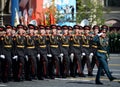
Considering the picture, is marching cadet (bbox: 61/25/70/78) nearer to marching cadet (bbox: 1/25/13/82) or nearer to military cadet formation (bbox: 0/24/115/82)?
military cadet formation (bbox: 0/24/115/82)

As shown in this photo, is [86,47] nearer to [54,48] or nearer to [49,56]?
[54,48]

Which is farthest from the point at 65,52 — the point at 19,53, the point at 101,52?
the point at 101,52

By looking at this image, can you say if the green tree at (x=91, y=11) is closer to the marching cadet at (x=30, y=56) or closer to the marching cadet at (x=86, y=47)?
the marching cadet at (x=86, y=47)

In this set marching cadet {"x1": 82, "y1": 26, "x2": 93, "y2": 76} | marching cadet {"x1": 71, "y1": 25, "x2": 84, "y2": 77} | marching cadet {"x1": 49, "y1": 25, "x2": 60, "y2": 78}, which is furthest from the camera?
marching cadet {"x1": 82, "y1": 26, "x2": 93, "y2": 76}

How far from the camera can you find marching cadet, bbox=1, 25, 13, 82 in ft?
50.1

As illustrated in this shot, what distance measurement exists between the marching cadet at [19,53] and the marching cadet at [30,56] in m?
0.18

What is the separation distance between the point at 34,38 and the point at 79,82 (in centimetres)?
214

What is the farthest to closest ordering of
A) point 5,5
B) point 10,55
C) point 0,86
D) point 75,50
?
1. point 5,5
2. point 75,50
3. point 10,55
4. point 0,86

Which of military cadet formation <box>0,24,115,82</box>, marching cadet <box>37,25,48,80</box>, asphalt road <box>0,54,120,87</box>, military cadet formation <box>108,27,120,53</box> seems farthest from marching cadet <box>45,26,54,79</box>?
military cadet formation <box>108,27,120,53</box>

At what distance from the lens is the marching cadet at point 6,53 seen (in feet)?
50.1

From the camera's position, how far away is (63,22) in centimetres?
3447

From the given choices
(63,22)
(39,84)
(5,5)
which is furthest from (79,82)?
(5,5)

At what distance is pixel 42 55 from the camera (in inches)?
628

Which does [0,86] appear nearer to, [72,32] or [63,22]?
[72,32]
